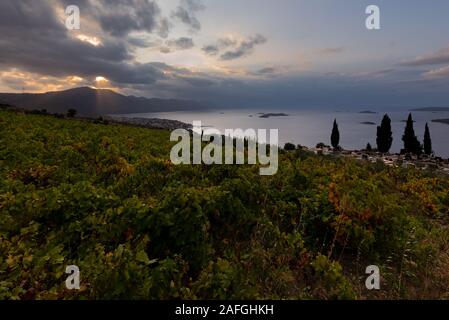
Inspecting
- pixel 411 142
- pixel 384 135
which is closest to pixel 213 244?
pixel 384 135

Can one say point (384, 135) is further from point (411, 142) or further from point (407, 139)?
point (411, 142)

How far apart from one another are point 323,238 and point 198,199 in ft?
9.21

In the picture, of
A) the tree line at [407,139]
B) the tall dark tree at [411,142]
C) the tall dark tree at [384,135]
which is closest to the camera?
the tall dark tree at [411,142]

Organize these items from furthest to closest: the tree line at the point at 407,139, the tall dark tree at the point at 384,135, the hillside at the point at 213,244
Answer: the tall dark tree at the point at 384,135
the tree line at the point at 407,139
the hillside at the point at 213,244

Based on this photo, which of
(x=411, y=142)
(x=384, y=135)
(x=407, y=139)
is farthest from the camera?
(x=384, y=135)

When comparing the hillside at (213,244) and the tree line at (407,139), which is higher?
the tree line at (407,139)

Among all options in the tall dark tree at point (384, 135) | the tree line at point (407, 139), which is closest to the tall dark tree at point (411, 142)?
the tree line at point (407, 139)

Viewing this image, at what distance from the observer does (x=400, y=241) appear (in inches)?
224

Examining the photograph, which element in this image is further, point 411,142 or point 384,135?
point 384,135

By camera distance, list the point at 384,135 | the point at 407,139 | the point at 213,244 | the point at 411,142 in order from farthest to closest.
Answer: the point at 384,135 → the point at 407,139 → the point at 411,142 → the point at 213,244

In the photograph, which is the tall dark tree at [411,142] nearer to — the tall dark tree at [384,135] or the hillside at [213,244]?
the tall dark tree at [384,135]
